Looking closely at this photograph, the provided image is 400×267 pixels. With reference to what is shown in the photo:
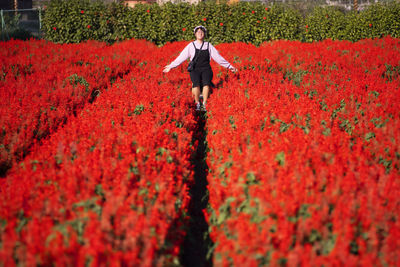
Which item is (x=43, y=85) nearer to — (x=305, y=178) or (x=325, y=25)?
(x=305, y=178)

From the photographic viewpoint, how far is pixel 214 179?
382 centimetres

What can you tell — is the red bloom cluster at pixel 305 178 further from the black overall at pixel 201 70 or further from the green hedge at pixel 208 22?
the green hedge at pixel 208 22

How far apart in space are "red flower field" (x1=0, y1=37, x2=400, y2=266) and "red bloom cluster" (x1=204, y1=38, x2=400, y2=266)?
0.05 feet

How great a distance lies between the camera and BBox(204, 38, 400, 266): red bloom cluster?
2543mm

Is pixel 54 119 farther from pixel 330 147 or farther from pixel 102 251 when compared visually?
pixel 330 147

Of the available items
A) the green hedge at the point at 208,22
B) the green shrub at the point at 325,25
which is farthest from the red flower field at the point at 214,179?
the green shrub at the point at 325,25

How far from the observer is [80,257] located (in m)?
2.30

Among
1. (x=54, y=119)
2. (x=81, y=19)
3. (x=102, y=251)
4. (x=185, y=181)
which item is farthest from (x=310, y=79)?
(x=81, y=19)

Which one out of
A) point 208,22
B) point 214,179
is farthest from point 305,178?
point 208,22

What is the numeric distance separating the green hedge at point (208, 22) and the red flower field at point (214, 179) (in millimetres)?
11456

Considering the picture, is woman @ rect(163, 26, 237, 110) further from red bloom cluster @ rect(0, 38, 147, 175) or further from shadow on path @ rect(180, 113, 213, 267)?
red bloom cluster @ rect(0, 38, 147, 175)

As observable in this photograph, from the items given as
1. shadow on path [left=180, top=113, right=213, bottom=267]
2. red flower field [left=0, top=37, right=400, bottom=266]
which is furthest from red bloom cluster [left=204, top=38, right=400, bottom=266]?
shadow on path [left=180, top=113, right=213, bottom=267]

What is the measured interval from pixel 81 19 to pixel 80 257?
60.1 feet

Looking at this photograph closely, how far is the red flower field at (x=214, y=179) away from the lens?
2502 millimetres
